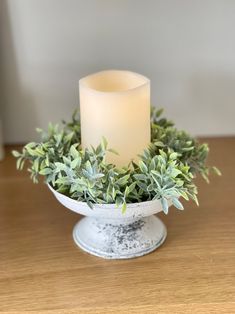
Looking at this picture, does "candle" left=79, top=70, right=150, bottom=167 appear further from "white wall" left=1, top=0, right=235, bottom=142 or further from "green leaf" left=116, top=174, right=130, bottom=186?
"white wall" left=1, top=0, right=235, bottom=142

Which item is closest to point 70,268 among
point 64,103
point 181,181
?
point 181,181

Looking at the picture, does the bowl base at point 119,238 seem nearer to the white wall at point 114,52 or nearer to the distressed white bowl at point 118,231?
the distressed white bowl at point 118,231

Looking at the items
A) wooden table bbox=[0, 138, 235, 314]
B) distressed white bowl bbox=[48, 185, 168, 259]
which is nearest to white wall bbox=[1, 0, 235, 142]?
wooden table bbox=[0, 138, 235, 314]

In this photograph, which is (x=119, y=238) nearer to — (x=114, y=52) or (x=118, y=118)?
(x=118, y=118)

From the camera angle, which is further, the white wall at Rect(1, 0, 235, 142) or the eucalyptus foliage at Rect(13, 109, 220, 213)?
the white wall at Rect(1, 0, 235, 142)

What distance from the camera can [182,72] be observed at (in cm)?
93

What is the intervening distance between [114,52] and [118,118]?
28cm

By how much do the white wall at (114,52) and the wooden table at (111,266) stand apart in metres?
0.18

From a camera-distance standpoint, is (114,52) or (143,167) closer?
(143,167)

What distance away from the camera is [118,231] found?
699 millimetres

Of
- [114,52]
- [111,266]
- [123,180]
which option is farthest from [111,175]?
[114,52]

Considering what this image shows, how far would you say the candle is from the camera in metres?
0.66

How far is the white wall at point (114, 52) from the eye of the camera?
2.90 ft

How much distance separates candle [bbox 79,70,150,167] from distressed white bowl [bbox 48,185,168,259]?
0.06m
